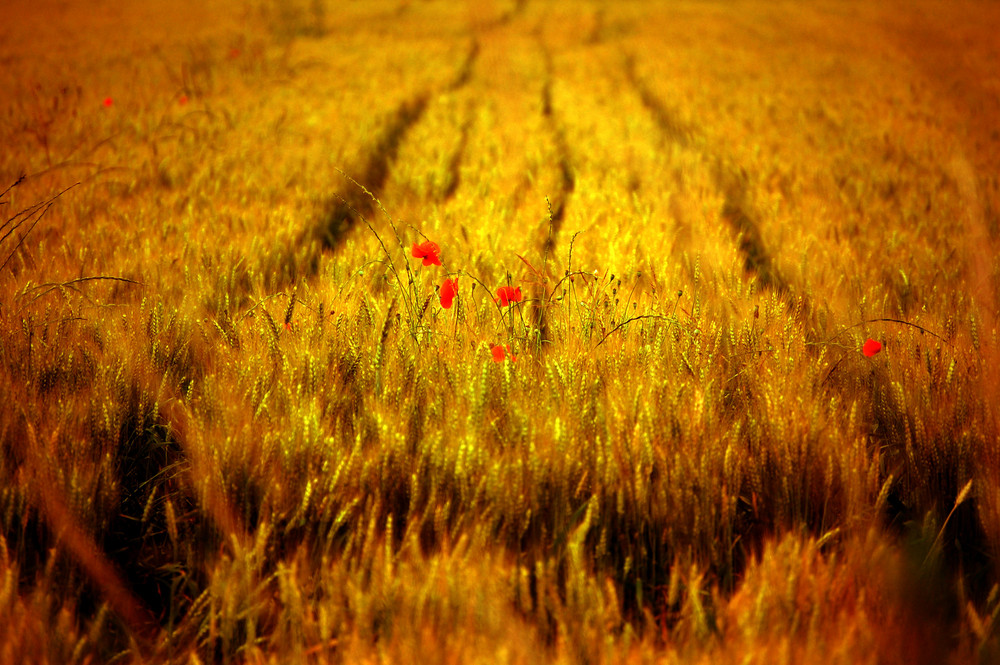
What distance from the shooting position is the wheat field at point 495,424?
719mm

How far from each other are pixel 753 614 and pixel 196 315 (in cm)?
128

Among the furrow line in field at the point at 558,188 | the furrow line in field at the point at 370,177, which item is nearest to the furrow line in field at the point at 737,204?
the furrow line in field at the point at 558,188

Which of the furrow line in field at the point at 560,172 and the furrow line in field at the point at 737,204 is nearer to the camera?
the furrow line in field at the point at 737,204

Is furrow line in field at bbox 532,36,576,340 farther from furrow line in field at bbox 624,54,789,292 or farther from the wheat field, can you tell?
furrow line in field at bbox 624,54,789,292

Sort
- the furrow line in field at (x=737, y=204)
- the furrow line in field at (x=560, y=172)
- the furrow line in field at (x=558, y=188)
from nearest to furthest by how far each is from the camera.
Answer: the furrow line in field at (x=558, y=188) < the furrow line in field at (x=737, y=204) < the furrow line in field at (x=560, y=172)

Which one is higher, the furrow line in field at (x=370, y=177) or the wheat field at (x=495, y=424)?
the furrow line in field at (x=370, y=177)

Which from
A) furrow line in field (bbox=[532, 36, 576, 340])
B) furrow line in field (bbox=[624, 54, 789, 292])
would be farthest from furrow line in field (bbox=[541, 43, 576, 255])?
furrow line in field (bbox=[624, 54, 789, 292])

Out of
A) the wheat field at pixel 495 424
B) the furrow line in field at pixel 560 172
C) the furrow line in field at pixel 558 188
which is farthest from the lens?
the furrow line in field at pixel 560 172

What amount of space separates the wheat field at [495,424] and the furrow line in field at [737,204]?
0.10ft

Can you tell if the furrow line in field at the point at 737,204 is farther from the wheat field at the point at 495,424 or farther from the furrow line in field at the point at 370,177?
the furrow line in field at the point at 370,177

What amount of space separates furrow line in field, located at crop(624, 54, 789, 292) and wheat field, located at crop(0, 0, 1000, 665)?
29 mm

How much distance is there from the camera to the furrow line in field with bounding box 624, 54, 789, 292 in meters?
1.98

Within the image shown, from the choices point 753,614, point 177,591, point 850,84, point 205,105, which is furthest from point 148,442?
point 850,84

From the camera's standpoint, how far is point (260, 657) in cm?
68
